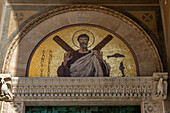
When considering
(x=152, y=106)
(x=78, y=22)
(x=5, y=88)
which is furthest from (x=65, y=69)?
(x=152, y=106)

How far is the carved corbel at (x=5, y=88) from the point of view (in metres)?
6.94

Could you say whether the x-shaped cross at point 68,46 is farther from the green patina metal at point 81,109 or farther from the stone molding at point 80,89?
the green patina metal at point 81,109

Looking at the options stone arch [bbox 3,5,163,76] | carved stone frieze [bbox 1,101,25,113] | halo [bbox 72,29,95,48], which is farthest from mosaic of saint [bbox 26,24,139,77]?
carved stone frieze [bbox 1,101,25,113]

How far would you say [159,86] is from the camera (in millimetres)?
7004

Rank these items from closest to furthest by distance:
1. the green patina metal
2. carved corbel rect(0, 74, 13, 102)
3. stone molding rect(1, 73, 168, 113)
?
carved corbel rect(0, 74, 13, 102), stone molding rect(1, 73, 168, 113), the green patina metal

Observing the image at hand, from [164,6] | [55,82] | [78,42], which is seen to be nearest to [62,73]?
[55,82]

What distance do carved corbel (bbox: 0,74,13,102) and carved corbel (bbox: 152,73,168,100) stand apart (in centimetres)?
317

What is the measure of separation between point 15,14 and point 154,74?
372 centimetres

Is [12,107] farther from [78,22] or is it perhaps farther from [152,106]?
[152,106]

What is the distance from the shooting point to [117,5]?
8164mm

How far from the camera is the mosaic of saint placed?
7490 mm

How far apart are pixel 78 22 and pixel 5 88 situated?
8.04ft

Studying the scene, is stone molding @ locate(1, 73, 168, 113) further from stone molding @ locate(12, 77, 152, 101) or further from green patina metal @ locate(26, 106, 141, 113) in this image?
green patina metal @ locate(26, 106, 141, 113)

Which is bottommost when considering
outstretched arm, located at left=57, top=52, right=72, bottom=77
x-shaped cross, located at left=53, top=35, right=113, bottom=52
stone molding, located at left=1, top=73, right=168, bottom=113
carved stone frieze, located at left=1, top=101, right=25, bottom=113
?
carved stone frieze, located at left=1, top=101, right=25, bottom=113
